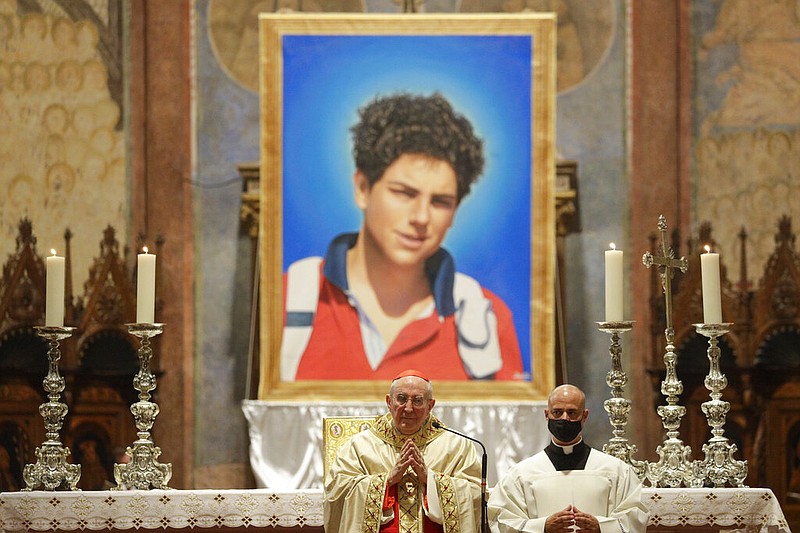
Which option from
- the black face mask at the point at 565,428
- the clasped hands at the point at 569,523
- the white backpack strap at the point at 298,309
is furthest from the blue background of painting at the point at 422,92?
the clasped hands at the point at 569,523

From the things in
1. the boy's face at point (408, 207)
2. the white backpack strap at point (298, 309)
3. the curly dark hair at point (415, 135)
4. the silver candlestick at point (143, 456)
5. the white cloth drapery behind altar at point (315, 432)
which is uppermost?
the curly dark hair at point (415, 135)

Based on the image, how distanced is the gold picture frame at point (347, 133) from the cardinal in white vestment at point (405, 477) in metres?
3.87

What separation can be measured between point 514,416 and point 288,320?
1978 mm

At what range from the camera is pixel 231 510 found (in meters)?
6.10

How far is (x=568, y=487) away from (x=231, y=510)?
168cm

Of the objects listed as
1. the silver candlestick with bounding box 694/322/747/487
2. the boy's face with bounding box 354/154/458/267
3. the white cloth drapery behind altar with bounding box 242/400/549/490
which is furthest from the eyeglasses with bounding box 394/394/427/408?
the boy's face with bounding box 354/154/458/267

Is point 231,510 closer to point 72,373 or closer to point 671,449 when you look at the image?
point 671,449

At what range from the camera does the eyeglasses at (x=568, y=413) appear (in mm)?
5668

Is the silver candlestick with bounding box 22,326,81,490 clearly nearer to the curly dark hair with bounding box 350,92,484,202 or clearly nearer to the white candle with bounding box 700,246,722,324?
the white candle with bounding box 700,246,722,324

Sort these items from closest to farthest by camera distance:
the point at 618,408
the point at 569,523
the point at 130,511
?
the point at 569,523
the point at 130,511
the point at 618,408

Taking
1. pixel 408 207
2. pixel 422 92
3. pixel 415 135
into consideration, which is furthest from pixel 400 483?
pixel 422 92

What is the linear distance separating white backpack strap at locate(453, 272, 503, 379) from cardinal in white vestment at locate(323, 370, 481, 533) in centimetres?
394

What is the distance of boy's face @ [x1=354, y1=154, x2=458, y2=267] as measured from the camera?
10.2 m

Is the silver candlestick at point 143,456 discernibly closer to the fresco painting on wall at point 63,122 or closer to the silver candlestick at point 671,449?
the silver candlestick at point 671,449
